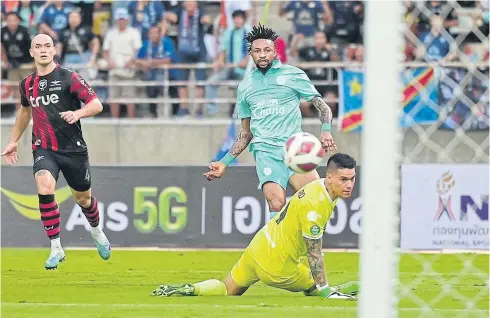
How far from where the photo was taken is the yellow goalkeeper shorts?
8.41 meters

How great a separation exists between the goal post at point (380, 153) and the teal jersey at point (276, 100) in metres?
5.93

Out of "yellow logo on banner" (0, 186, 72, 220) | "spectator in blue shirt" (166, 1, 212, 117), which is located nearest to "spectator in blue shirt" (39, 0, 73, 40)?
"spectator in blue shirt" (166, 1, 212, 117)

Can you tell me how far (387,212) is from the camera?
4379 millimetres

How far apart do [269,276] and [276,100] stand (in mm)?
2446

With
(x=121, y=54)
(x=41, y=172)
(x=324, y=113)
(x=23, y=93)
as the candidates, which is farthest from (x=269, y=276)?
(x=121, y=54)

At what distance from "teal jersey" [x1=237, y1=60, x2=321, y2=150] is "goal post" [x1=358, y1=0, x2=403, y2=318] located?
593cm

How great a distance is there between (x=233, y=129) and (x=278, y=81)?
736cm

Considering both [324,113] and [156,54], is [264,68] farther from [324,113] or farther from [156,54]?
[156,54]

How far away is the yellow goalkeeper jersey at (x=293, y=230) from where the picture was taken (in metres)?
8.08

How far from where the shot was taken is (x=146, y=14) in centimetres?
1814


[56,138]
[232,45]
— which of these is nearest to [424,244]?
[232,45]

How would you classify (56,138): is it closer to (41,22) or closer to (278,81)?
(278,81)

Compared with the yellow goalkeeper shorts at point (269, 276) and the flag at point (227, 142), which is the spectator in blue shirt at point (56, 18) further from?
the yellow goalkeeper shorts at point (269, 276)

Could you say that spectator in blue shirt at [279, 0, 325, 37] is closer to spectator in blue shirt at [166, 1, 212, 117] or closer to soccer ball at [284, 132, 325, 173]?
spectator in blue shirt at [166, 1, 212, 117]
